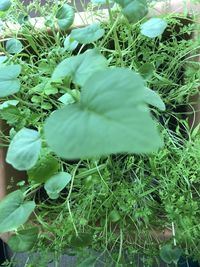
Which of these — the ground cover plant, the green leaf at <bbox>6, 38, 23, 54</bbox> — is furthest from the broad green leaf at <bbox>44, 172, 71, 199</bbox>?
the green leaf at <bbox>6, 38, 23, 54</bbox>

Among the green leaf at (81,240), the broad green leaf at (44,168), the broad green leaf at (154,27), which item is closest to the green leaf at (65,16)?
the broad green leaf at (154,27)

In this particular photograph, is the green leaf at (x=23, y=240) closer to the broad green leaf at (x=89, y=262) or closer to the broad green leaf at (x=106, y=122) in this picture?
the broad green leaf at (x=89, y=262)

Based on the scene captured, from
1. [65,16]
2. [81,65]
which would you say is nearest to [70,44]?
[65,16]

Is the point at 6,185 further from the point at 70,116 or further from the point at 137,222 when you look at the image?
the point at 70,116

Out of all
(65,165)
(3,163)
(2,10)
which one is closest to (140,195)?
(65,165)

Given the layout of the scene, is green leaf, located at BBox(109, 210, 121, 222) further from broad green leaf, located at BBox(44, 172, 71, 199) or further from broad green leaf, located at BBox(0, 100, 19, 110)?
broad green leaf, located at BBox(0, 100, 19, 110)

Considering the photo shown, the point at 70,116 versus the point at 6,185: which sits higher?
the point at 70,116

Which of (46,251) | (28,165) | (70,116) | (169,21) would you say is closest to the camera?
(70,116)
